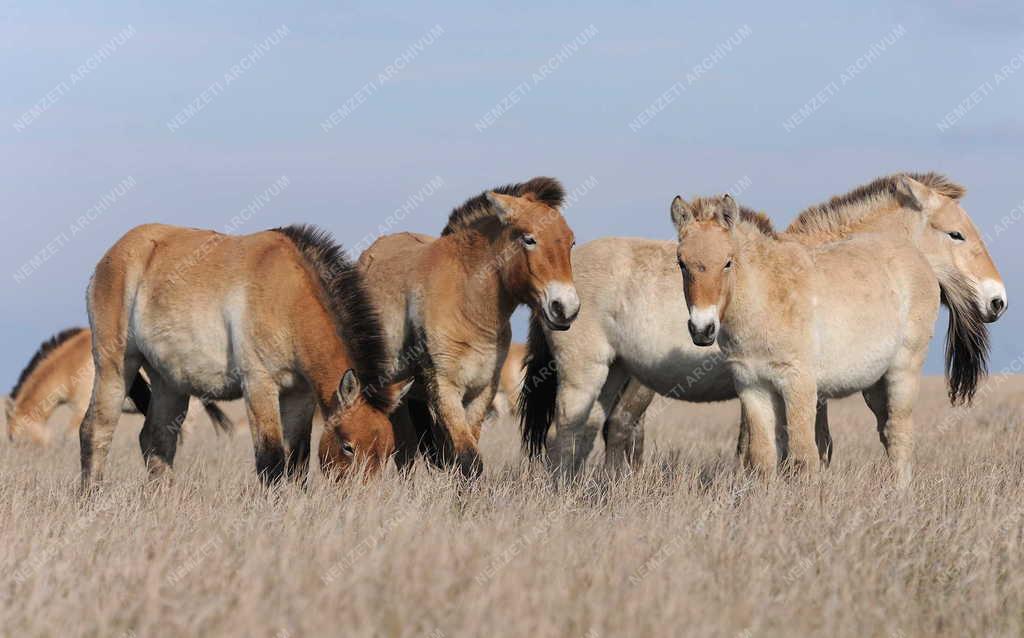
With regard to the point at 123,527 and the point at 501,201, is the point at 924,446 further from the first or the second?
the point at 123,527

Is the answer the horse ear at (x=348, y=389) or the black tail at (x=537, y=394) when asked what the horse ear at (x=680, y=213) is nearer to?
the horse ear at (x=348, y=389)

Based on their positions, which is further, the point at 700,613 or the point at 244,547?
the point at 244,547

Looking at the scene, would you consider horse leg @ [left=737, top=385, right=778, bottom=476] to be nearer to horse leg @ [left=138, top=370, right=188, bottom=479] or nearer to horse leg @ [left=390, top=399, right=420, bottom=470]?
horse leg @ [left=390, top=399, right=420, bottom=470]

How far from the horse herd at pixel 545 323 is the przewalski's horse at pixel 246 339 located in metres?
0.02

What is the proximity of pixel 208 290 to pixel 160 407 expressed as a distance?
148 centimetres

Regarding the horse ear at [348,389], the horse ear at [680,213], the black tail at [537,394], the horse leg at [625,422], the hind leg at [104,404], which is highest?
the hind leg at [104,404]

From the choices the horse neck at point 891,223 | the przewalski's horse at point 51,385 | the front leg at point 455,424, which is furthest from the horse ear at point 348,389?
the przewalski's horse at point 51,385

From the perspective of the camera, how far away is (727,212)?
7129 mm

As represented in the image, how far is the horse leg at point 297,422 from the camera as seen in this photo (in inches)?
324

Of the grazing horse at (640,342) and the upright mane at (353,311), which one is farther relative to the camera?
the grazing horse at (640,342)

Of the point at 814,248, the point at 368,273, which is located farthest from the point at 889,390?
the point at 368,273

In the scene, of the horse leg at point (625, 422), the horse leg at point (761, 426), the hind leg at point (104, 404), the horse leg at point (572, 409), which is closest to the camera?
the horse leg at point (761, 426)

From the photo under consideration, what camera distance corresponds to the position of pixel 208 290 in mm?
8359

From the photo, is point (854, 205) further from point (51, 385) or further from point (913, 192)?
point (51, 385)
